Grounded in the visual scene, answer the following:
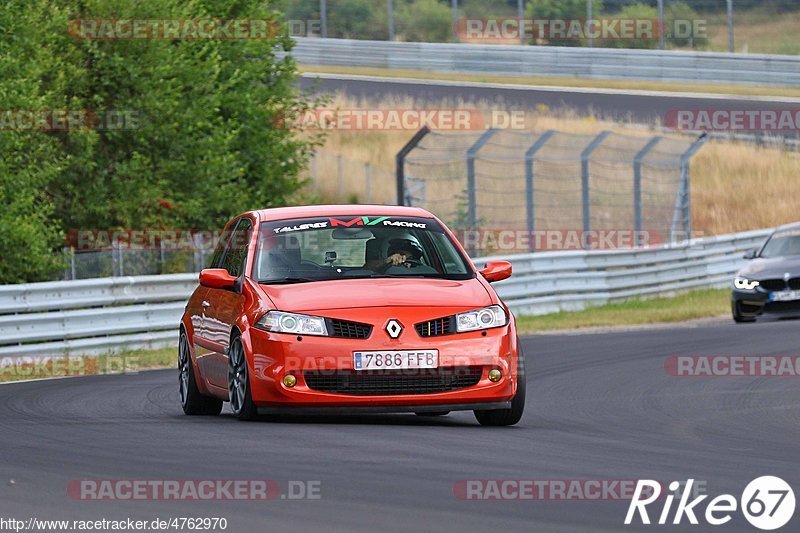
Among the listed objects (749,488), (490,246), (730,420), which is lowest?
(490,246)

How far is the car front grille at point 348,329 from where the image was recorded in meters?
9.78

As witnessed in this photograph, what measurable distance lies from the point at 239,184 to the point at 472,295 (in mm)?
20542

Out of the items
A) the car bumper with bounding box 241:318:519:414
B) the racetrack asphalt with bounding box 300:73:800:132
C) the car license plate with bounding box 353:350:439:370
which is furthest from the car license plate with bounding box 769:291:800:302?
the racetrack asphalt with bounding box 300:73:800:132

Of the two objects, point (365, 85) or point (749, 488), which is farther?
point (365, 85)

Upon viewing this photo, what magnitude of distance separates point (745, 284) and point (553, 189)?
18722 millimetres

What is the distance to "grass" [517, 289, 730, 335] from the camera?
Answer: 74.7ft

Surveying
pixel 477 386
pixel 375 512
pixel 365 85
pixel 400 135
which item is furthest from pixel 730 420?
pixel 365 85

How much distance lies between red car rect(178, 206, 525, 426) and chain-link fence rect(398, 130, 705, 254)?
13.4 m

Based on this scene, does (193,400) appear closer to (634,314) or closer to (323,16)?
(634,314)

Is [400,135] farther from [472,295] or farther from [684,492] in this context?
[684,492]

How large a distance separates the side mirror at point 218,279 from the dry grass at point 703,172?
26526mm

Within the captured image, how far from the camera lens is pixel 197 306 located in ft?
39.1

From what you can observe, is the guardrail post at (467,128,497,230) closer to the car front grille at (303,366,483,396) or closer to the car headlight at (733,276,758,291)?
the car headlight at (733,276,758,291)

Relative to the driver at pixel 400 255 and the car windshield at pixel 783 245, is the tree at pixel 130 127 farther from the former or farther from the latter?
the driver at pixel 400 255
